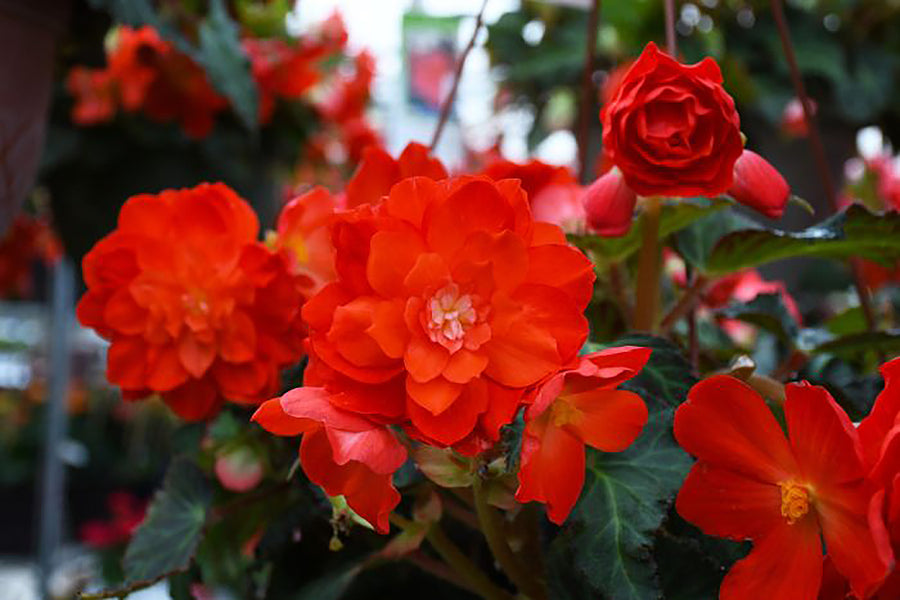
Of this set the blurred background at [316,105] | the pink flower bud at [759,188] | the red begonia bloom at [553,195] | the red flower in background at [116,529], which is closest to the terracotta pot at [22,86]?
the blurred background at [316,105]

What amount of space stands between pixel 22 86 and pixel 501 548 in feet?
1.40

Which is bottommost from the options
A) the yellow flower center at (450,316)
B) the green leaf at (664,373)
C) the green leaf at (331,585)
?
the green leaf at (331,585)

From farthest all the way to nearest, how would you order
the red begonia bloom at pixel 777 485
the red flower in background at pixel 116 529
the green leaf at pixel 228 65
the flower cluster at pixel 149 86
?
the red flower in background at pixel 116 529, the flower cluster at pixel 149 86, the green leaf at pixel 228 65, the red begonia bloom at pixel 777 485

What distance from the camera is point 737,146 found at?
34cm

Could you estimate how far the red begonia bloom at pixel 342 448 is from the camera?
27 cm

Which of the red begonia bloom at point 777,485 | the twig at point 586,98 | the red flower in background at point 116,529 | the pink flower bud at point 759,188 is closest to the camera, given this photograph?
the red begonia bloom at point 777,485

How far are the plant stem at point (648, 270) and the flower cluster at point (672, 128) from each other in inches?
2.5

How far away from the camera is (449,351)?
282 millimetres

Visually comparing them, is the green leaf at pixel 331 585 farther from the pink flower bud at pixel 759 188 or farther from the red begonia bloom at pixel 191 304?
the pink flower bud at pixel 759 188

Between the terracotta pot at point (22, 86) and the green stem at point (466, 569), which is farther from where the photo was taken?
the terracotta pot at point (22, 86)

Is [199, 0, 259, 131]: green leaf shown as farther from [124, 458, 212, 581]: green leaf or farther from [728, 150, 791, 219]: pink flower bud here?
[728, 150, 791, 219]: pink flower bud

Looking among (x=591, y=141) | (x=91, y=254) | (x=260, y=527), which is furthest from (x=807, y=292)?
(x=91, y=254)

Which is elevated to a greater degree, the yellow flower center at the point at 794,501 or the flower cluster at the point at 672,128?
the flower cluster at the point at 672,128

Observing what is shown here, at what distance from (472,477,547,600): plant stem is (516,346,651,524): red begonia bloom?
1.4 inches
